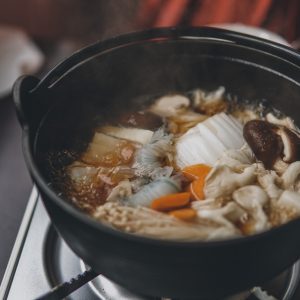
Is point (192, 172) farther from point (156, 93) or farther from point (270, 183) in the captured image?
point (156, 93)

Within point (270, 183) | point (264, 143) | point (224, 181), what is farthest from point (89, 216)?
point (264, 143)

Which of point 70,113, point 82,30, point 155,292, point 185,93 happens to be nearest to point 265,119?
point 185,93

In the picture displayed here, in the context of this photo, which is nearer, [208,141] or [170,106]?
[208,141]

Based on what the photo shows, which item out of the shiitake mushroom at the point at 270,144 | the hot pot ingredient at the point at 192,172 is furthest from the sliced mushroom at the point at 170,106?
the shiitake mushroom at the point at 270,144

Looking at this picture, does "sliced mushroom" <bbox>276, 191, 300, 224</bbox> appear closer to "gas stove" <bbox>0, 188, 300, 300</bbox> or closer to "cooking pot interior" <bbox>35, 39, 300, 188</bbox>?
"gas stove" <bbox>0, 188, 300, 300</bbox>

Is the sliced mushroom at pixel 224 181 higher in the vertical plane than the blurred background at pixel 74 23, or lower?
lower

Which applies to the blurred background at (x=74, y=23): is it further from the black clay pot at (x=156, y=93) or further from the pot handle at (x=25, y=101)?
the pot handle at (x=25, y=101)

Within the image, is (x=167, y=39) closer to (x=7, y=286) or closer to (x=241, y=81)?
(x=241, y=81)
